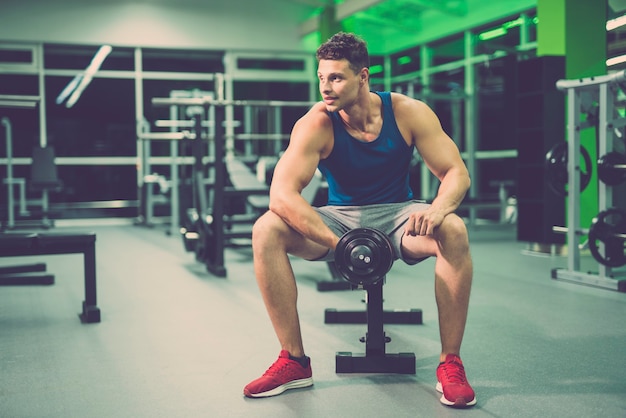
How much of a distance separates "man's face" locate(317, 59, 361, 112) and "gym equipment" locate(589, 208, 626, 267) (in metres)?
2.13

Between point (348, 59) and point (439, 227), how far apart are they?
0.51 m

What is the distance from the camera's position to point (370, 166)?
1.92 m

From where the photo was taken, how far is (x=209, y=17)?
9.02 m

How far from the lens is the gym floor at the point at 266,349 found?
169cm

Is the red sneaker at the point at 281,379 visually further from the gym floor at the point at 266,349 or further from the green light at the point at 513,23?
the green light at the point at 513,23

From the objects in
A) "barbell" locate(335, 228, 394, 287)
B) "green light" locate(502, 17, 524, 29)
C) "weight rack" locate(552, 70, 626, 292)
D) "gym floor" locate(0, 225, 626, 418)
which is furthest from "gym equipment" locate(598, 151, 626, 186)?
"green light" locate(502, 17, 524, 29)

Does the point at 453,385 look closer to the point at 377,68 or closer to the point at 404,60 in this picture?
the point at 404,60

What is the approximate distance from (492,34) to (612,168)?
4.64 m

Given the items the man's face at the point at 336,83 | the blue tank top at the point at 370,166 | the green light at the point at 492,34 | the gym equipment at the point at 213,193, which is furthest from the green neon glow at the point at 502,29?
the man's face at the point at 336,83

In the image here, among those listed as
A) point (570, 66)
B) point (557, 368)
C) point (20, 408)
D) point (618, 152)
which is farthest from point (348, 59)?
point (570, 66)

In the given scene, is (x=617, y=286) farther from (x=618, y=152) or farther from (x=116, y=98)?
(x=116, y=98)

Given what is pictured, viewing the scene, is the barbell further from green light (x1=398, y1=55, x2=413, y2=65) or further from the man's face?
green light (x1=398, y1=55, x2=413, y2=65)

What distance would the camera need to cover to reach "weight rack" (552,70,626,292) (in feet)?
11.2

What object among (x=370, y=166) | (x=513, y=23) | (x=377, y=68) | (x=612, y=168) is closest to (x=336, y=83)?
(x=370, y=166)
